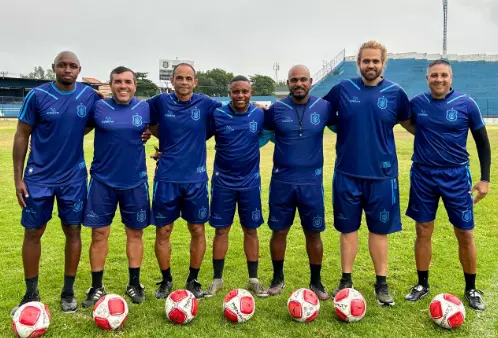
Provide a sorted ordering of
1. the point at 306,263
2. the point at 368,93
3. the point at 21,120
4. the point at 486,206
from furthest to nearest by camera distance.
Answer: the point at 486,206, the point at 306,263, the point at 368,93, the point at 21,120

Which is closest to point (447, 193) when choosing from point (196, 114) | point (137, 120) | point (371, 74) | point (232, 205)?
point (371, 74)

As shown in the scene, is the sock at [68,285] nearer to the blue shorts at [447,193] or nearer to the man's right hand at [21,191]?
the man's right hand at [21,191]

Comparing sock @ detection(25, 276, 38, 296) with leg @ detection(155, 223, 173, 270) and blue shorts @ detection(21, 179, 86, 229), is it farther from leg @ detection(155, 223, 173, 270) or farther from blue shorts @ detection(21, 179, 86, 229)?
leg @ detection(155, 223, 173, 270)

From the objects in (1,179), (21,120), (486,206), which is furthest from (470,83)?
(21,120)

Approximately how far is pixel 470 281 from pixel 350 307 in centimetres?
138

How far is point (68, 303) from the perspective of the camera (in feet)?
12.9

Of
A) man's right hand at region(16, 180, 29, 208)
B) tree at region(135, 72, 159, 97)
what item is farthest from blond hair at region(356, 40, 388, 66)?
tree at region(135, 72, 159, 97)

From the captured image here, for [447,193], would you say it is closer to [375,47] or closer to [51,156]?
[375,47]

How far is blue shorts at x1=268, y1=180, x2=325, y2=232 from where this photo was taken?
4.14 metres

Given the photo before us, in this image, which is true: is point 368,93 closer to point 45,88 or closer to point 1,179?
point 45,88

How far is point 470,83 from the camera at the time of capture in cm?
5084

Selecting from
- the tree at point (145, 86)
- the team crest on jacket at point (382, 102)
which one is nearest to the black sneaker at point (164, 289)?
the team crest on jacket at point (382, 102)

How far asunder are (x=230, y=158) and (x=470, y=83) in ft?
180

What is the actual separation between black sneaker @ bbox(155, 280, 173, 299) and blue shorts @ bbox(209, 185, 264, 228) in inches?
30.0
